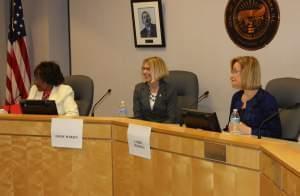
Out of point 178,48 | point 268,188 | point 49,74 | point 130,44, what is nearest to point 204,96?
point 178,48

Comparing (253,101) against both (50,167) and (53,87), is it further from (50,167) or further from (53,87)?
(53,87)

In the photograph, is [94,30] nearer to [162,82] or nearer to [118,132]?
[162,82]

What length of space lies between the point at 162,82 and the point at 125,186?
50.0 inches

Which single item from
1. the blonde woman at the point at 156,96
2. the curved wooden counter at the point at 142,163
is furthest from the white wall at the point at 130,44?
the curved wooden counter at the point at 142,163

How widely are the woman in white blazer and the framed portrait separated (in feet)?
3.94

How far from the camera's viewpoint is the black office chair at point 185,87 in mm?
4273

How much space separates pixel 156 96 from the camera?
4055 mm

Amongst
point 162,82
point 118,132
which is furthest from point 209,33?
point 118,132

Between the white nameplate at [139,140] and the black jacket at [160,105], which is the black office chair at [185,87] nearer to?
the black jacket at [160,105]

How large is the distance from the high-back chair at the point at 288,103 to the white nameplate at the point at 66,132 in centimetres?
143

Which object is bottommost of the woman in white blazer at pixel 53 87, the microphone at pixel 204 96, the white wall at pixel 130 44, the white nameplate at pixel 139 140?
the white nameplate at pixel 139 140

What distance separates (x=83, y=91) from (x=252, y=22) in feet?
5.29

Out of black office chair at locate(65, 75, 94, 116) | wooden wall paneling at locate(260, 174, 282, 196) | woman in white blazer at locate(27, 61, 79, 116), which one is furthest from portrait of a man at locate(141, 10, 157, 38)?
wooden wall paneling at locate(260, 174, 282, 196)

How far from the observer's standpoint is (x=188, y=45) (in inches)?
189
